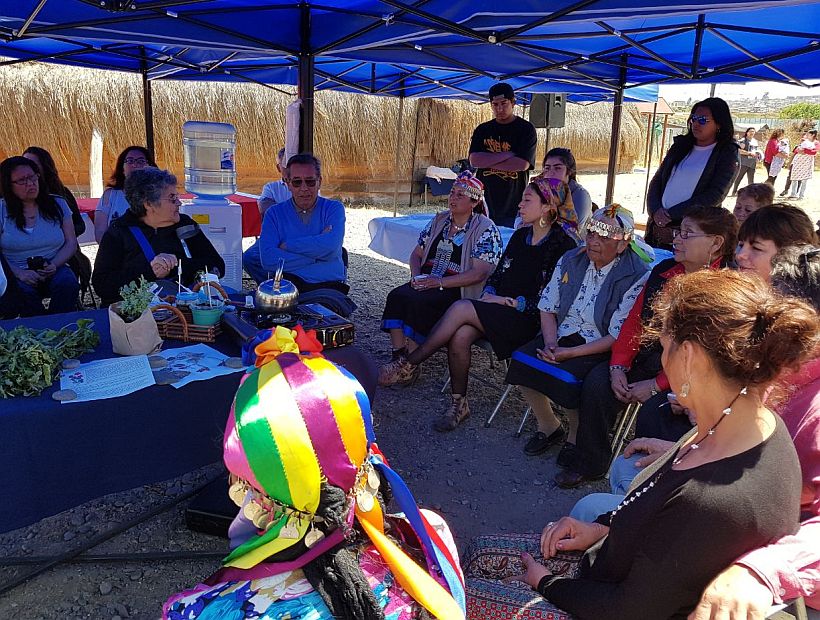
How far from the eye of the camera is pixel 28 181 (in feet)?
14.9

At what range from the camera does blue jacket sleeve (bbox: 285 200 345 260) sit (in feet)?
14.8

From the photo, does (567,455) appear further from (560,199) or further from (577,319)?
(560,199)

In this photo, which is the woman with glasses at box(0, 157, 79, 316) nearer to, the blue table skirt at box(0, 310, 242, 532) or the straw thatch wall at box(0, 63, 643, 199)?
the blue table skirt at box(0, 310, 242, 532)

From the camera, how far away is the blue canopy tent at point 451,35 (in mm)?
4281

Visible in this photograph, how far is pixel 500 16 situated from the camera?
4.37m

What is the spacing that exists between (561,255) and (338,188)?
11.6 metres

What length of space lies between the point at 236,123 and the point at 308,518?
13.3 m

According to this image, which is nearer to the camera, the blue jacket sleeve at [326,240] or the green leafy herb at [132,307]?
the green leafy herb at [132,307]

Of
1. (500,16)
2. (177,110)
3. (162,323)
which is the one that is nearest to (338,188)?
(177,110)

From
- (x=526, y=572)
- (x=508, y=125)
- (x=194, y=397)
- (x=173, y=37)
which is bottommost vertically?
(x=526, y=572)

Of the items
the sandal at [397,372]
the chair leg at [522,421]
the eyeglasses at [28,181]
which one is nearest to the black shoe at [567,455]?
the chair leg at [522,421]

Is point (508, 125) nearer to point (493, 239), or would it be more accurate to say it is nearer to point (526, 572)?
point (493, 239)

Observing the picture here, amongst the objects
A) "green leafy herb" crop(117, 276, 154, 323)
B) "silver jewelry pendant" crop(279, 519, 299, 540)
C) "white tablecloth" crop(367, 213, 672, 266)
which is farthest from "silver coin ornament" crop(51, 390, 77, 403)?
"white tablecloth" crop(367, 213, 672, 266)

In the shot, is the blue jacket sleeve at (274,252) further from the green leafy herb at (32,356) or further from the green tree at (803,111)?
the green tree at (803,111)
